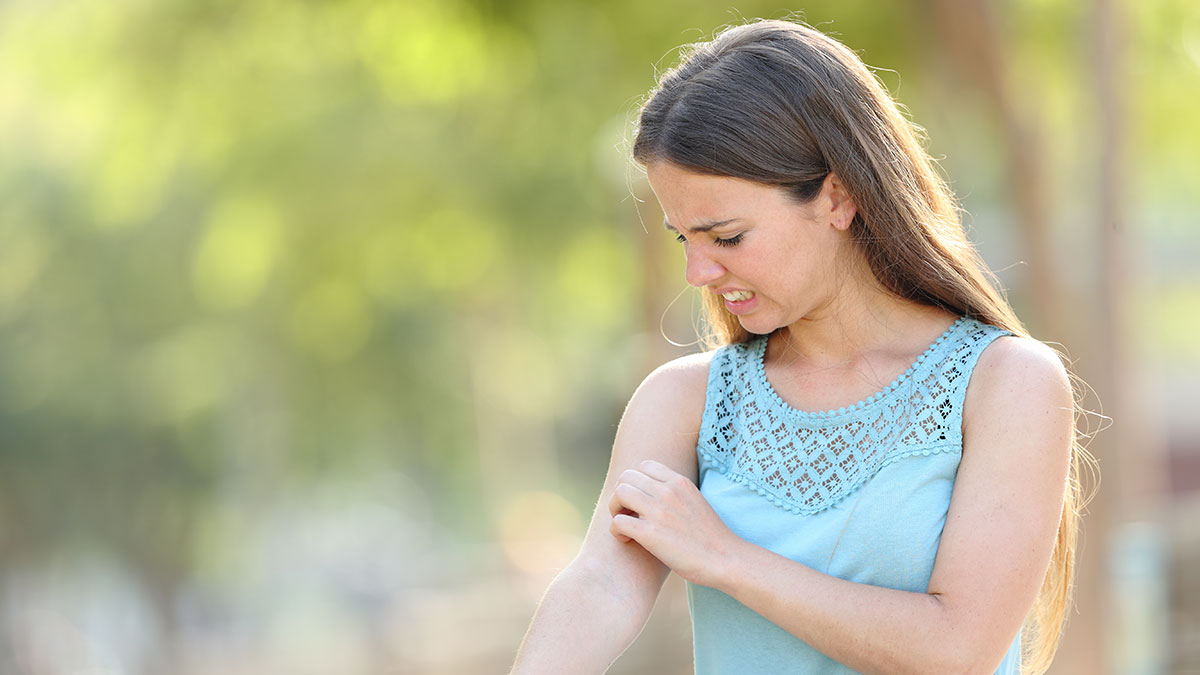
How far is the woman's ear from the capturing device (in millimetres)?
2008

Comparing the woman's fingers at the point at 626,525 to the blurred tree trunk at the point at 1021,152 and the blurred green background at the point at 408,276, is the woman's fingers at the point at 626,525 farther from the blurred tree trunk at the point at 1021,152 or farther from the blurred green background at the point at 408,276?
the blurred tree trunk at the point at 1021,152

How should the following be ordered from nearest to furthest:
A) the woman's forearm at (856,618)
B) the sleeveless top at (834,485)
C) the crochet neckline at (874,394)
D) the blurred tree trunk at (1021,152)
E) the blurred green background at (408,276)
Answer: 1. the woman's forearm at (856,618)
2. the sleeveless top at (834,485)
3. the crochet neckline at (874,394)
4. the blurred tree trunk at (1021,152)
5. the blurred green background at (408,276)

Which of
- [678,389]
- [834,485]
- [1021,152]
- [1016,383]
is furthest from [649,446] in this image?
[1021,152]

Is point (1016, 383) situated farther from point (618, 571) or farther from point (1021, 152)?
point (1021, 152)

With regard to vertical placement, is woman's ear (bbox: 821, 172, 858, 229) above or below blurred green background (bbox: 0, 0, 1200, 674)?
below

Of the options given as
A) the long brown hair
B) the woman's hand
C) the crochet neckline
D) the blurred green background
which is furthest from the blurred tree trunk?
the woman's hand

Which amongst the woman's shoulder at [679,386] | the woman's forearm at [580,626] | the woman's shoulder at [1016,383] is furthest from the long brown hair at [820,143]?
the woman's forearm at [580,626]

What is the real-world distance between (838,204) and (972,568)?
575 mm

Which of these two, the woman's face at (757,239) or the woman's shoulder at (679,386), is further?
the woman's shoulder at (679,386)

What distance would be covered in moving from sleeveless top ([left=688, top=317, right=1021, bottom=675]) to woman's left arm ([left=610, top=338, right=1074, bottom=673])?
0.05 meters

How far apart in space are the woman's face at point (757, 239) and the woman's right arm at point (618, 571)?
0.21 meters

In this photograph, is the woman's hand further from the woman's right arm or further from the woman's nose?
the woman's nose

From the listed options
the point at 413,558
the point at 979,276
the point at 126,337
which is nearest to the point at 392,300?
the point at 126,337

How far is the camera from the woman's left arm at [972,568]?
183 centimetres
